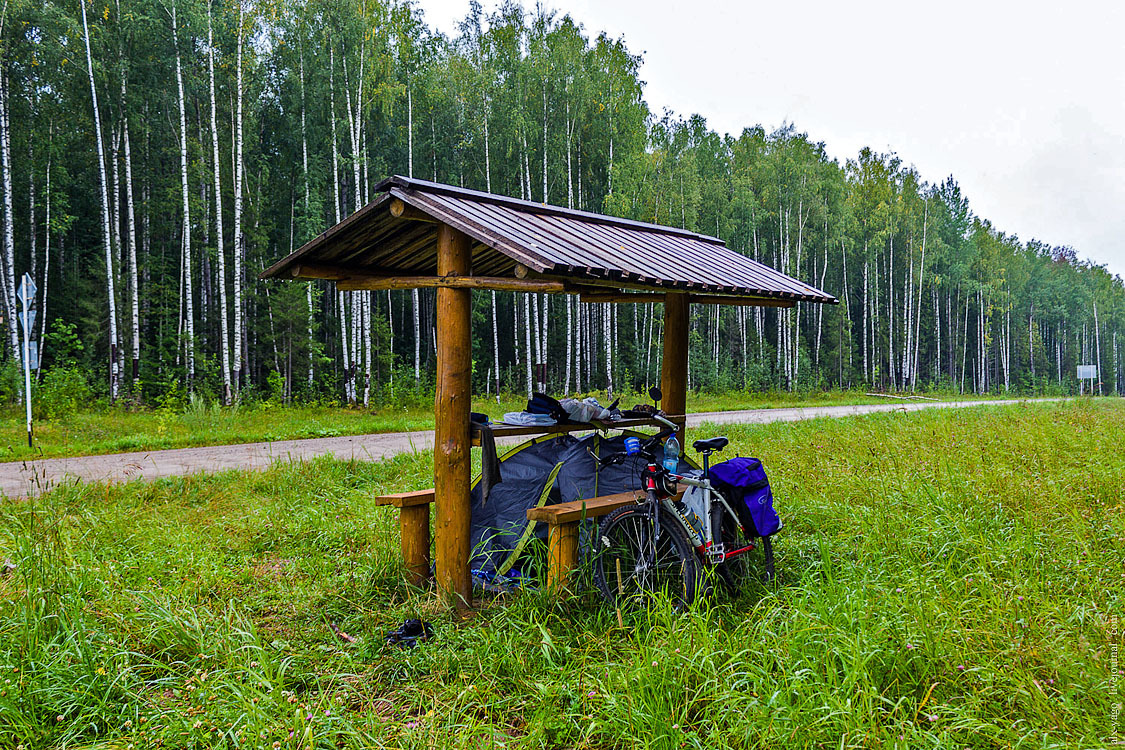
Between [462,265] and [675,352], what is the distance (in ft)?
6.20

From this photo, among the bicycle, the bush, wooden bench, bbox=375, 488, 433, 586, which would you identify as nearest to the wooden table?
the bicycle

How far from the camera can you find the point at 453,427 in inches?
153

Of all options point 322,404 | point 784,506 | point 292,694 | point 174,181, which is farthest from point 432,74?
point 292,694

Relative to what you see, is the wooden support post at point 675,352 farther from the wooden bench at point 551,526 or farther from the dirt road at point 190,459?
the dirt road at point 190,459

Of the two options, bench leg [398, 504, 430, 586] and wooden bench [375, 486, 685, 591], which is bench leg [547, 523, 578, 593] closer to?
wooden bench [375, 486, 685, 591]

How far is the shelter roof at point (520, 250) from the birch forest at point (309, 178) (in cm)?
1088

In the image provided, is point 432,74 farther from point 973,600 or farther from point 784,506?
point 973,600

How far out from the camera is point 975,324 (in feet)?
140

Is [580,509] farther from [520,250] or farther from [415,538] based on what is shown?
[520,250]

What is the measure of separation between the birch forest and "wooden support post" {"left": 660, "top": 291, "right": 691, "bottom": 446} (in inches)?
451

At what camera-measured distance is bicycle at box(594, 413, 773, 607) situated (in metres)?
3.68

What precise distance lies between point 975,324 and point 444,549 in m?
47.3

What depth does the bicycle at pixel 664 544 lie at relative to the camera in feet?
12.1

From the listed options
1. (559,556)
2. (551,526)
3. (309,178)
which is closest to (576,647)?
(559,556)
